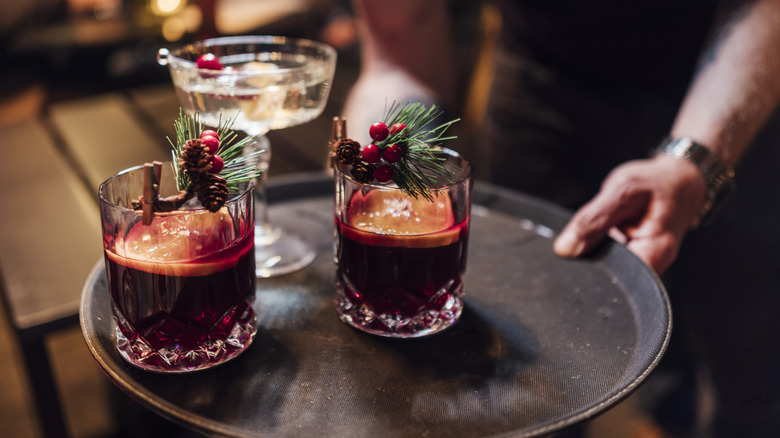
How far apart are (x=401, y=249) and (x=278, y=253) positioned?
0.97 ft

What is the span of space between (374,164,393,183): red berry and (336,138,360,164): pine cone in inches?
1.0

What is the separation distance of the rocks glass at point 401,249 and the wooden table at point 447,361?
29 millimetres

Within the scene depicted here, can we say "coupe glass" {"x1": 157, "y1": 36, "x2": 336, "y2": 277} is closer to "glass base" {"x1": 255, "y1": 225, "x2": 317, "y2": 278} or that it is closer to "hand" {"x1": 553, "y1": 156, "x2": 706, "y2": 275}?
"glass base" {"x1": 255, "y1": 225, "x2": 317, "y2": 278}

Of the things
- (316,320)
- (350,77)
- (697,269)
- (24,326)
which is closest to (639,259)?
(316,320)

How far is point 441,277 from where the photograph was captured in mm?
710

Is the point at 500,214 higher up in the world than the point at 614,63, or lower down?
lower down

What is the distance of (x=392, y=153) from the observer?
0.65 m

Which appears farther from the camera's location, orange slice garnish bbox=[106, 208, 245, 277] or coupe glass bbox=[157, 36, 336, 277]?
coupe glass bbox=[157, 36, 336, 277]

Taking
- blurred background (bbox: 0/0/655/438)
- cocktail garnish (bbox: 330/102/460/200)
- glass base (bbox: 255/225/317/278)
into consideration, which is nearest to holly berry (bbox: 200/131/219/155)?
cocktail garnish (bbox: 330/102/460/200)

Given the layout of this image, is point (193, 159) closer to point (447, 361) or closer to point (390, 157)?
point (390, 157)

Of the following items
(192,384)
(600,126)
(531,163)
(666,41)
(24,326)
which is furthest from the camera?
(531,163)

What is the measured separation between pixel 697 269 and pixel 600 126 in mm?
390

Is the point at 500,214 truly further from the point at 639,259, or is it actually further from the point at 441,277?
the point at 441,277

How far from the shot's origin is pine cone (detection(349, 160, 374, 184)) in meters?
0.66
